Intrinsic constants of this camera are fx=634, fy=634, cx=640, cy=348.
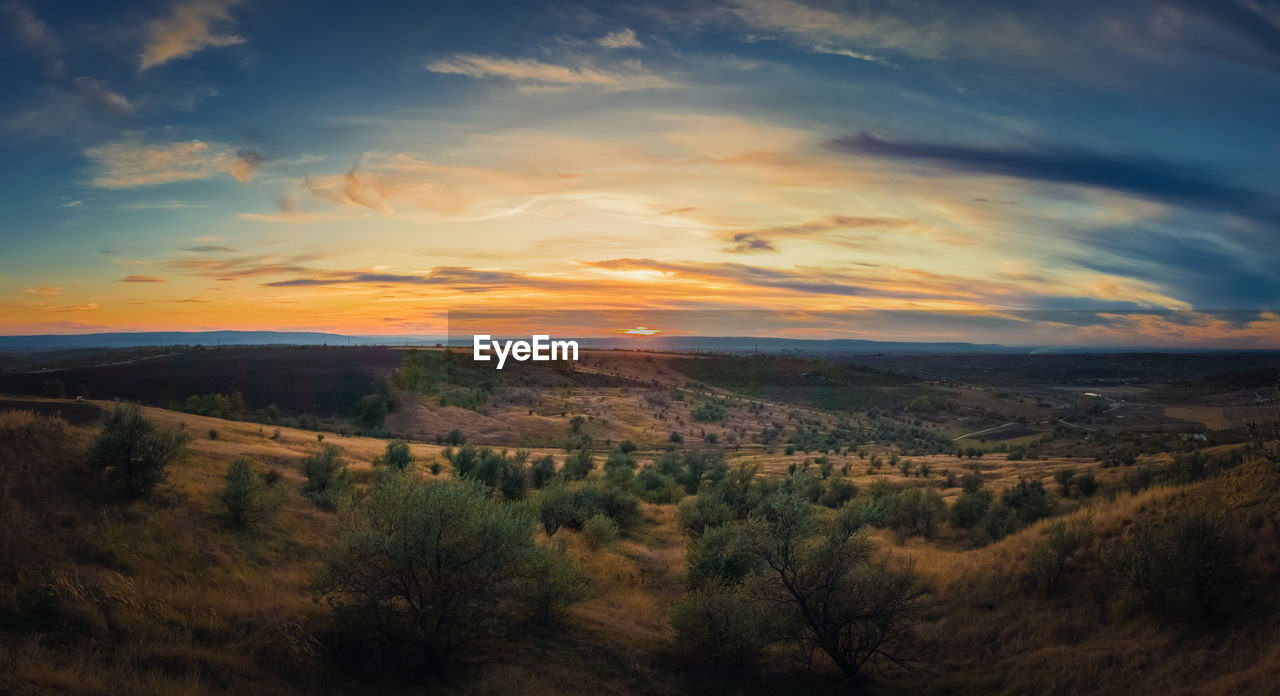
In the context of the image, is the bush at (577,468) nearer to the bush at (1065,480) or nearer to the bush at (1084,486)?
the bush at (1065,480)

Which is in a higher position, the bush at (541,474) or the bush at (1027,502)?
the bush at (1027,502)

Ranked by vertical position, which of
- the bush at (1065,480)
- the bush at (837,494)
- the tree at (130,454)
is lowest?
the bush at (837,494)

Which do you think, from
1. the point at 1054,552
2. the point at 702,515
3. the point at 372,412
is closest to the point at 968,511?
the point at 1054,552

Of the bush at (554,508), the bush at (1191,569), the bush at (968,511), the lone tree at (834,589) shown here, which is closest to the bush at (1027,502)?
the bush at (968,511)

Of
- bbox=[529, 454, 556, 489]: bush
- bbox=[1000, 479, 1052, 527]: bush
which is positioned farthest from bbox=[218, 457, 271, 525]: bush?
bbox=[1000, 479, 1052, 527]: bush

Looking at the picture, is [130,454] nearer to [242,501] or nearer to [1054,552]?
[242,501]
